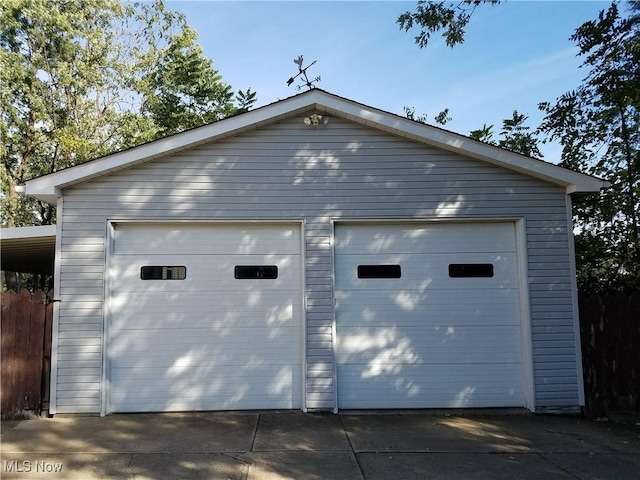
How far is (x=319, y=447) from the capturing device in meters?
4.78

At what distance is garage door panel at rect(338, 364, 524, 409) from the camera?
636cm

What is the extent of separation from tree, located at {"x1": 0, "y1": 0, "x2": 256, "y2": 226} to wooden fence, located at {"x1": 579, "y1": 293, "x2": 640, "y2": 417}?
50.8 ft

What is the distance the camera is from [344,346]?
253 inches

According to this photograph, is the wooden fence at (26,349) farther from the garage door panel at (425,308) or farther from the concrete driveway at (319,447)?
the garage door panel at (425,308)

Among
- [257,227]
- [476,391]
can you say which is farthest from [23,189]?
[476,391]

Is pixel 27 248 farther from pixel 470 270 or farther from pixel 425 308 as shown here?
pixel 470 270

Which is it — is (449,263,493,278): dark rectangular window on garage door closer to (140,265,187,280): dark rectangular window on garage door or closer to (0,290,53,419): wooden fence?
(140,265,187,280): dark rectangular window on garage door

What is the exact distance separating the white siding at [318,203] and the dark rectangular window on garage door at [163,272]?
0.58m

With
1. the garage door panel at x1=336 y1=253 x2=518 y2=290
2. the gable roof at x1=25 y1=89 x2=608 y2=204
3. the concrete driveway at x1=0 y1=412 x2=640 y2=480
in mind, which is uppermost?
the gable roof at x1=25 y1=89 x2=608 y2=204

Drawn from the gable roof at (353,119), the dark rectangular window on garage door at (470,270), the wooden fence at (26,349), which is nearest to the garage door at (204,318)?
the wooden fence at (26,349)

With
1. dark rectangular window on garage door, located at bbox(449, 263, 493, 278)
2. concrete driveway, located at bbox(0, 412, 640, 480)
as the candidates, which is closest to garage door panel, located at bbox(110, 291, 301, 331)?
concrete driveway, located at bbox(0, 412, 640, 480)

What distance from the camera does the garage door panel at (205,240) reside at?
6.45 meters

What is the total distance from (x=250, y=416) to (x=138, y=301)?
2.19 metres

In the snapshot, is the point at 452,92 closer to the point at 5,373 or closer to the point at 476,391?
the point at 476,391
